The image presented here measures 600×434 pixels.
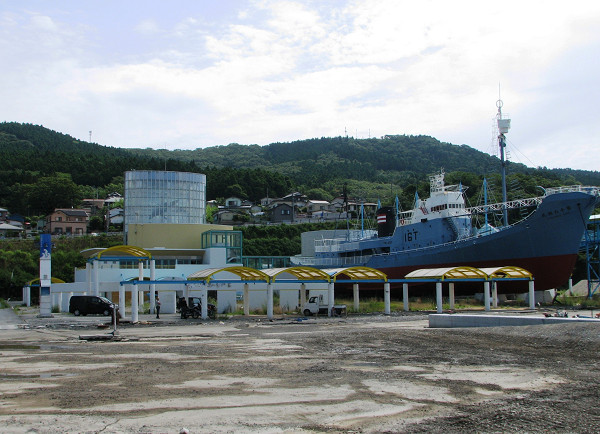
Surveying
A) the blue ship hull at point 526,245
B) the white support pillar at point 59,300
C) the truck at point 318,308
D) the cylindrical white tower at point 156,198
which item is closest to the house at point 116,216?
the cylindrical white tower at point 156,198

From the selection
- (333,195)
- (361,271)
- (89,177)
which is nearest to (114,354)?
(361,271)

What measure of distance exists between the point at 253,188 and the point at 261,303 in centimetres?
9984

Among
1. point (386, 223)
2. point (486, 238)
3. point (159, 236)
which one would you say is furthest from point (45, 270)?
point (386, 223)

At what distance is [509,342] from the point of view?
18797 millimetres

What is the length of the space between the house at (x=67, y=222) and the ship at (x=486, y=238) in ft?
159

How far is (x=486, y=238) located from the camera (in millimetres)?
45594

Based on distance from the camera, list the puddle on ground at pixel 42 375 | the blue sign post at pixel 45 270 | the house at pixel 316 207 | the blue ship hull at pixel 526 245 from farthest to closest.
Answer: the house at pixel 316 207 < the blue ship hull at pixel 526 245 < the blue sign post at pixel 45 270 < the puddle on ground at pixel 42 375

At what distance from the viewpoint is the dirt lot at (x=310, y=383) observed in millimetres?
8859

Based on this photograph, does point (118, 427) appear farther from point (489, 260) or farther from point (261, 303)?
point (489, 260)

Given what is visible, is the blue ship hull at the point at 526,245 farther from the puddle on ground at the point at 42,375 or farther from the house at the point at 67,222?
the house at the point at 67,222

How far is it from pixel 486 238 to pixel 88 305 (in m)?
30.4

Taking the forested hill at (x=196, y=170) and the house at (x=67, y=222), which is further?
the forested hill at (x=196, y=170)

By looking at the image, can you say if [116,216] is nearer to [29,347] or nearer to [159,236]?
[159,236]

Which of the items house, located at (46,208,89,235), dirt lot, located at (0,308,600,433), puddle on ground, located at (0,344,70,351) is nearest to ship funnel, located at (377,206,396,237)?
dirt lot, located at (0,308,600,433)
